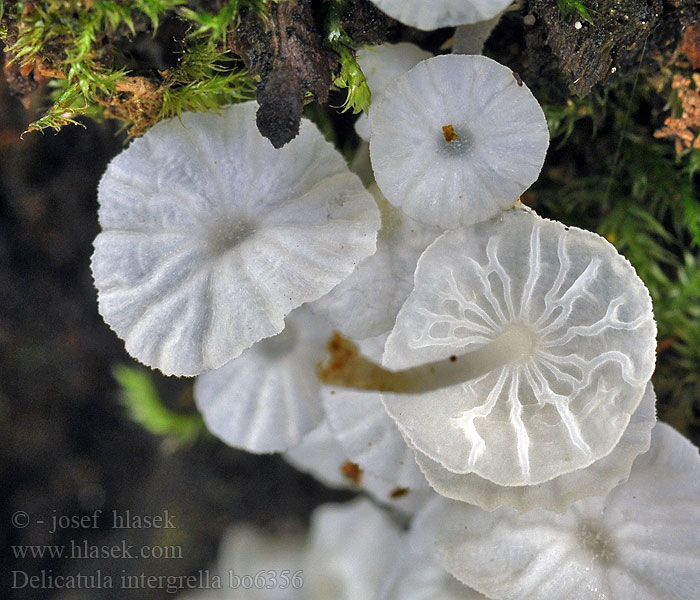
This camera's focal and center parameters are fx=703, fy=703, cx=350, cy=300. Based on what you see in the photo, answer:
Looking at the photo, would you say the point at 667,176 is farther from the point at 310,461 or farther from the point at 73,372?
the point at 73,372

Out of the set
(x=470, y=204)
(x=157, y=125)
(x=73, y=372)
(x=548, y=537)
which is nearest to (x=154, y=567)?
(x=73, y=372)

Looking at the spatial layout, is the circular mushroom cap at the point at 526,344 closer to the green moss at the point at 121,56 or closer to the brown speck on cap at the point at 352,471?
the green moss at the point at 121,56

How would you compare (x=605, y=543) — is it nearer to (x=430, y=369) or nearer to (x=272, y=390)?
(x=430, y=369)

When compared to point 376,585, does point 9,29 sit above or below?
above

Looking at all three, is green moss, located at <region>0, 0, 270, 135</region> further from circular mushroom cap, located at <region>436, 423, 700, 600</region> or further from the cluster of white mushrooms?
circular mushroom cap, located at <region>436, 423, 700, 600</region>

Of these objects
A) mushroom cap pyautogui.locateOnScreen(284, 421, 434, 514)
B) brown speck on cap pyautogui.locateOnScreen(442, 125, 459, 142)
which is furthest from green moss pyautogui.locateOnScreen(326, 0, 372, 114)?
mushroom cap pyautogui.locateOnScreen(284, 421, 434, 514)

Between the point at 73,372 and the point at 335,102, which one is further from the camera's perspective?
the point at 73,372
